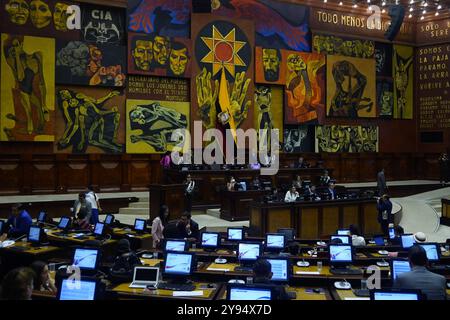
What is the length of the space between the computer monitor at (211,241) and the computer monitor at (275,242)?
96cm

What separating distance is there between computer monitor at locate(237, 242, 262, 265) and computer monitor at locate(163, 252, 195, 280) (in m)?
1.18

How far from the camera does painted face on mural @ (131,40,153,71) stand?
16.6 meters

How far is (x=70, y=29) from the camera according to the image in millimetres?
15641

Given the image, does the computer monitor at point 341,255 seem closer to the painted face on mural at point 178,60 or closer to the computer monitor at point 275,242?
the computer monitor at point 275,242

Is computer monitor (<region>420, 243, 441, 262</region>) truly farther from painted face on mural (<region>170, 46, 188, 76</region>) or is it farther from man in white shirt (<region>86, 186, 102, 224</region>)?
painted face on mural (<region>170, 46, 188, 76</region>)

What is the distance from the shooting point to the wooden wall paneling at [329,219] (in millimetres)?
12562

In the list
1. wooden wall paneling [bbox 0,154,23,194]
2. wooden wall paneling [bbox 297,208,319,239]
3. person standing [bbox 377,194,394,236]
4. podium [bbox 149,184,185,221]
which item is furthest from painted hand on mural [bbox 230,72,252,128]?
wooden wall paneling [bbox 0,154,23,194]

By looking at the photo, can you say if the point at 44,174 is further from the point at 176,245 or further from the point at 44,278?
the point at 44,278

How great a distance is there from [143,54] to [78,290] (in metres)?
13.1

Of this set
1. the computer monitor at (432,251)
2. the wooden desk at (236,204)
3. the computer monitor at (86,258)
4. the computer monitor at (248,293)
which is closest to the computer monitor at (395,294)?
the computer monitor at (248,293)

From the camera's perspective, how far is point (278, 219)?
468 inches

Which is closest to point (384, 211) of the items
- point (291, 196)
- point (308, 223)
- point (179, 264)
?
point (308, 223)

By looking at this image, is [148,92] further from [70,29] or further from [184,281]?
[184,281]

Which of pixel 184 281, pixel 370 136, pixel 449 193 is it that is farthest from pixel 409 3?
pixel 184 281
